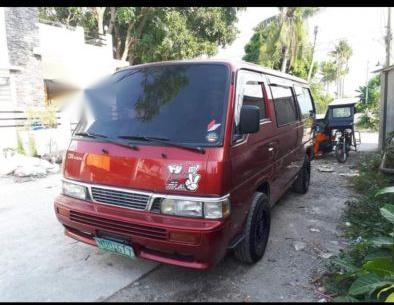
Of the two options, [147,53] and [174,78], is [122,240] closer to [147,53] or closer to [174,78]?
[174,78]

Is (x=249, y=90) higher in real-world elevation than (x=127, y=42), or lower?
lower

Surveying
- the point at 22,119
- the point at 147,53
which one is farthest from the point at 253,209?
the point at 147,53

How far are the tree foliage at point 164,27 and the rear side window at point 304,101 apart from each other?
10652mm

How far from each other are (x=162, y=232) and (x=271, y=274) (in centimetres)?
136

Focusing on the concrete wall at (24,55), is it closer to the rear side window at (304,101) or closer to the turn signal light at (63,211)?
the turn signal light at (63,211)

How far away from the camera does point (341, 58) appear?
5022 centimetres

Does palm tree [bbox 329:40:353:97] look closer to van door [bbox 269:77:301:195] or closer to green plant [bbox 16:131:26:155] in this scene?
green plant [bbox 16:131:26:155]

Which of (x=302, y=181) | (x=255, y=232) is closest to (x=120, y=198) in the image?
(x=255, y=232)

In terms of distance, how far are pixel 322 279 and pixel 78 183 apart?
256cm

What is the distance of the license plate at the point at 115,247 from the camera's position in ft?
9.70

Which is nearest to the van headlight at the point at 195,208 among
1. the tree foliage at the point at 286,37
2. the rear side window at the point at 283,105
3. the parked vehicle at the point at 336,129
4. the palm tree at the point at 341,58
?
the rear side window at the point at 283,105

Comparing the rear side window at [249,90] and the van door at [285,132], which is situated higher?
the rear side window at [249,90]

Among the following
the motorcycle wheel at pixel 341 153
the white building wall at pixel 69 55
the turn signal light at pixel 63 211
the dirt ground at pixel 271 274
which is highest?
the white building wall at pixel 69 55

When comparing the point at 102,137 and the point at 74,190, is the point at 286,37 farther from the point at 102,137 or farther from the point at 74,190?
the point at 74,190
